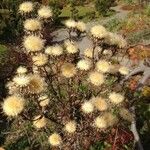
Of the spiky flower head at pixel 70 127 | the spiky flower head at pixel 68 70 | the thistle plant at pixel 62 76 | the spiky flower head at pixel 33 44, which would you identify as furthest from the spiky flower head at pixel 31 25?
the spiky flower head at pixel 70 127

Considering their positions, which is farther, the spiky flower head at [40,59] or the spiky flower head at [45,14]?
the spiky flower head at [45,14]

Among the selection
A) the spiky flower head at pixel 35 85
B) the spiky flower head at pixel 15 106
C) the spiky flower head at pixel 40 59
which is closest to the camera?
the spiky flower head at pixel 15 106

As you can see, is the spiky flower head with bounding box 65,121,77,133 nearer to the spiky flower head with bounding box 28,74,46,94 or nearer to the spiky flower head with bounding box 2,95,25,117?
the spiky flower head with bounding box 28,74,46,94

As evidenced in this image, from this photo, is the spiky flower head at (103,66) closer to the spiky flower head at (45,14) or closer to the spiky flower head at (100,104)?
the spiky flower head at (100,104)

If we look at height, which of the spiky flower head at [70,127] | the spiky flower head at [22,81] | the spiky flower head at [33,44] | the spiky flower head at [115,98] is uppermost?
the spiky flower head at [33,44]

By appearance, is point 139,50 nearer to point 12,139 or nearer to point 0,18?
point 0,18

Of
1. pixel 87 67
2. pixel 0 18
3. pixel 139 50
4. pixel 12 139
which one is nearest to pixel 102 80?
pixel 87 67

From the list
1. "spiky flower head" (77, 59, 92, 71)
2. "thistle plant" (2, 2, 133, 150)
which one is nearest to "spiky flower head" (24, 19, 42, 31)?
"thistle plant" (2, 2, 133, 150)
